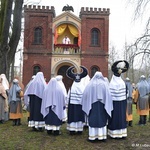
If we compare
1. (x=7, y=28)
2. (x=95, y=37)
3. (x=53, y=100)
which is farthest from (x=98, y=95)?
(x=95, y=37)

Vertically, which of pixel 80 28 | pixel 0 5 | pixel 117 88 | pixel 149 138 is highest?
pixel 80 28

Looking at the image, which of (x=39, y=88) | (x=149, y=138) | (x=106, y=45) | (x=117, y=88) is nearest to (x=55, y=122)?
(x=39, y=88)

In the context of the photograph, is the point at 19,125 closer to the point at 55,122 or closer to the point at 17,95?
the point at 17,95

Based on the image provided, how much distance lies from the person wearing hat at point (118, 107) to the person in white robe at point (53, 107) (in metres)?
1.68

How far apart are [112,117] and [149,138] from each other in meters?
1.50

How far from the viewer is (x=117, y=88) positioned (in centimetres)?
800

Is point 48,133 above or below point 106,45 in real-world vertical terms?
below

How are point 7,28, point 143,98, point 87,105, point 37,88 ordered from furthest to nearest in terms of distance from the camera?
point 7,28 → point 143,98 → point 37,88 → point 87,105

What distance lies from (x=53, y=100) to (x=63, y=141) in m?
1.39

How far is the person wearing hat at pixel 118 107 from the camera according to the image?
25.7ft

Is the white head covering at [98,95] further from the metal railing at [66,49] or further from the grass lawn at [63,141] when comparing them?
the metal railing at [66,49]

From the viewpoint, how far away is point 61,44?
26922 mm

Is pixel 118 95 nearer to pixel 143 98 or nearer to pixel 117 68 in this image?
pixel 117 68

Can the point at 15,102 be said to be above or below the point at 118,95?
below
